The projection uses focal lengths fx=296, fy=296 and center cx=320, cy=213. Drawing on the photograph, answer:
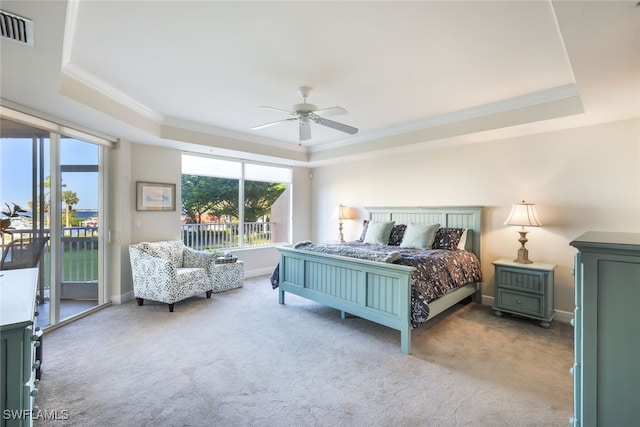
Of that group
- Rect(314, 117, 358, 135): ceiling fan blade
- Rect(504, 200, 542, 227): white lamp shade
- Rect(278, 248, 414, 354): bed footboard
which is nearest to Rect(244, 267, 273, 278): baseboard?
Rect(278, 248, 414, 354): bed footboard

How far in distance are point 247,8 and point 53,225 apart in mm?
3288

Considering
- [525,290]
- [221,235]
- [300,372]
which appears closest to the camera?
[300,372]

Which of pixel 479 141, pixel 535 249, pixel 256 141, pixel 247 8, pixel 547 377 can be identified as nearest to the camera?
pixel 247 8

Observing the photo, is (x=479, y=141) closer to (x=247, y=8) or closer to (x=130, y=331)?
(x=247, y=8)

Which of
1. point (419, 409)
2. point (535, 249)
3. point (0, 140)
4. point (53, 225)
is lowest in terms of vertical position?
point (419, 409)

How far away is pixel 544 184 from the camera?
12.6ft

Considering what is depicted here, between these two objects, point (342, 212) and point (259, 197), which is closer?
point (342, 212)

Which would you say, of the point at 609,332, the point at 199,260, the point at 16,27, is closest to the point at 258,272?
the point at 199,260

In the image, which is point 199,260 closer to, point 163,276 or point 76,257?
point 163,276

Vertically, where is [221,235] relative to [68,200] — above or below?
below

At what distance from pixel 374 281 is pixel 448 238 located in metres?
1.72

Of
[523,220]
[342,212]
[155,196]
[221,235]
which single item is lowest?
[221,235]

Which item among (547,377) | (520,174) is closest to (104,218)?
(547,377)

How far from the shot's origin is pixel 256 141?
5391 millimetres
